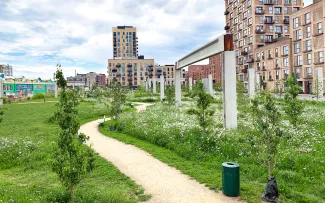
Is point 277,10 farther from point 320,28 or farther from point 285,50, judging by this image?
point 320,28

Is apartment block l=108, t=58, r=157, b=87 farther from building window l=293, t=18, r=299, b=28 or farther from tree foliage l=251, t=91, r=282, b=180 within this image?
tree foliage l=251, t=91, r=282, b=180

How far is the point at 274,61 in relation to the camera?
5616cm

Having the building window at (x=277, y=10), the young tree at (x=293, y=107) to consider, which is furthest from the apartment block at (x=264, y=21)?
the young tree at (x=293, y=107)

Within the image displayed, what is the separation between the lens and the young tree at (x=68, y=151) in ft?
19.6

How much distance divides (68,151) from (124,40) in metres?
138

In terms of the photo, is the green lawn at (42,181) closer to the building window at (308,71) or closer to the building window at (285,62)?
the building window at (308,71)

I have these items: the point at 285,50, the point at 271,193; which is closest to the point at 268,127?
the point at 271,193

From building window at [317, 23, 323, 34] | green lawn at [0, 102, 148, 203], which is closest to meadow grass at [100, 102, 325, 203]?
green lawn at [0, 102, 148, 203]

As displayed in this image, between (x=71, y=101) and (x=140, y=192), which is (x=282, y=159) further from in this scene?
(x=71, y=101)

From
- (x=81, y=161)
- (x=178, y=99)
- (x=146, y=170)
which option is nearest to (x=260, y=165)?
(x=146, y=170)

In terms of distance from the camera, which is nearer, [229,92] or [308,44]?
[229,92]

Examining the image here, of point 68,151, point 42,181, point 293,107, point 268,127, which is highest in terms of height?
point 293,107

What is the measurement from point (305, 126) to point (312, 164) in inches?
227

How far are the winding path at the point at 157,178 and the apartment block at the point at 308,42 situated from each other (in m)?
38.7
